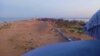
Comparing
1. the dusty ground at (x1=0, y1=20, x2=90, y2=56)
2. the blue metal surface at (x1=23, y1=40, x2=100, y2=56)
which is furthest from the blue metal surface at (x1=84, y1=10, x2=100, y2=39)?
the blue metal surface at (x1=23, y1=40, x2=100, y2=56)

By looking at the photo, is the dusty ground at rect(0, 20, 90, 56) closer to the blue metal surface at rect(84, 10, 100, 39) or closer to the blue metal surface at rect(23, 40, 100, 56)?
the blue metal surface at rect(84, 10, 100, 39)

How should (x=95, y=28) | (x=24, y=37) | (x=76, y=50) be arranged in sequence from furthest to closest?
(x=24, y=37)
(x=95, y=28)
(x=76, y=50)

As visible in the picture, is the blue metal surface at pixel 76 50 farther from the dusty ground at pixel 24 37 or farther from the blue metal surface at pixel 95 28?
the dusty ground at pixel 24 37

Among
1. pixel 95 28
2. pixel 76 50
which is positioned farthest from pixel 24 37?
pixel 76 50

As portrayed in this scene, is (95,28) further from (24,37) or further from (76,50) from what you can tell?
(24,37)

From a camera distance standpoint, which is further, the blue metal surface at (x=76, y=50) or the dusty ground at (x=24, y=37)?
the dusty ground at (x=24, y=37)

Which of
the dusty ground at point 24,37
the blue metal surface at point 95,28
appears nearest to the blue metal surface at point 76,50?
the blue metal surface at point 95,28

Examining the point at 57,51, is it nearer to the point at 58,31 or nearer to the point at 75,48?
the point at 75,48

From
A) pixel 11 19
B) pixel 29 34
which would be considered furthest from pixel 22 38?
pixel 11 19
